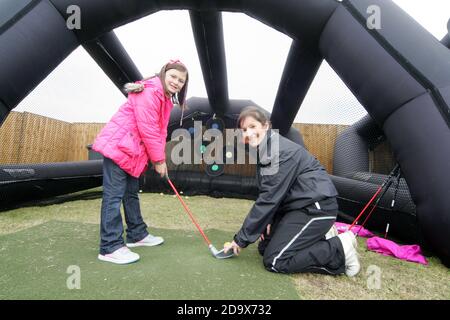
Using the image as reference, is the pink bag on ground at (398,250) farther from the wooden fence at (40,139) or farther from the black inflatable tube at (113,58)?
the wooden fence at (40,139)

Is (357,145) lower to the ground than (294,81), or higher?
lower

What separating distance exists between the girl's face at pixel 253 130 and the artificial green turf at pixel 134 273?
0.75 metres

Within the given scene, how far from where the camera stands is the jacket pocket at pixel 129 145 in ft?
6.10

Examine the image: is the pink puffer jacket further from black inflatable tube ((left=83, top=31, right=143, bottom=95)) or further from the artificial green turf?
black inflatable tube ((left=83, top=31, right=143, bottom=95))

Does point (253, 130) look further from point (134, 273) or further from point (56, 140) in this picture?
point (56, 140)

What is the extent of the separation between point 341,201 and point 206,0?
266cm

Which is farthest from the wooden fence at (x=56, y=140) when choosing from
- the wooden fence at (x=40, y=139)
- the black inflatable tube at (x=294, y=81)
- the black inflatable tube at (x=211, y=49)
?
the black inflatable tube at (x=211, y=49)

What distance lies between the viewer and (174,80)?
200 centimetres

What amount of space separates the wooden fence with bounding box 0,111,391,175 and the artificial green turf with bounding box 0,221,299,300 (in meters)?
2.37

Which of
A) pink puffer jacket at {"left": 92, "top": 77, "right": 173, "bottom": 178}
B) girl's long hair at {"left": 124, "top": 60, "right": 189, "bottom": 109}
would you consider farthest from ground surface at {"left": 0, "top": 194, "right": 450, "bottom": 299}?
girl's long hair at {"left": 124, "top": 60, "right": 189, "bottom": 109}

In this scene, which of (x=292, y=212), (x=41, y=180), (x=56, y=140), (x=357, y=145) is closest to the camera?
(x=292, y=212)

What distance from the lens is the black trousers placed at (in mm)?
1647

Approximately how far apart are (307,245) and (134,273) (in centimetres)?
96

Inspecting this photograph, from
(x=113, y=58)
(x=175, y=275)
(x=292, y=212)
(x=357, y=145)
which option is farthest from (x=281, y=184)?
(x=357, y=145)
